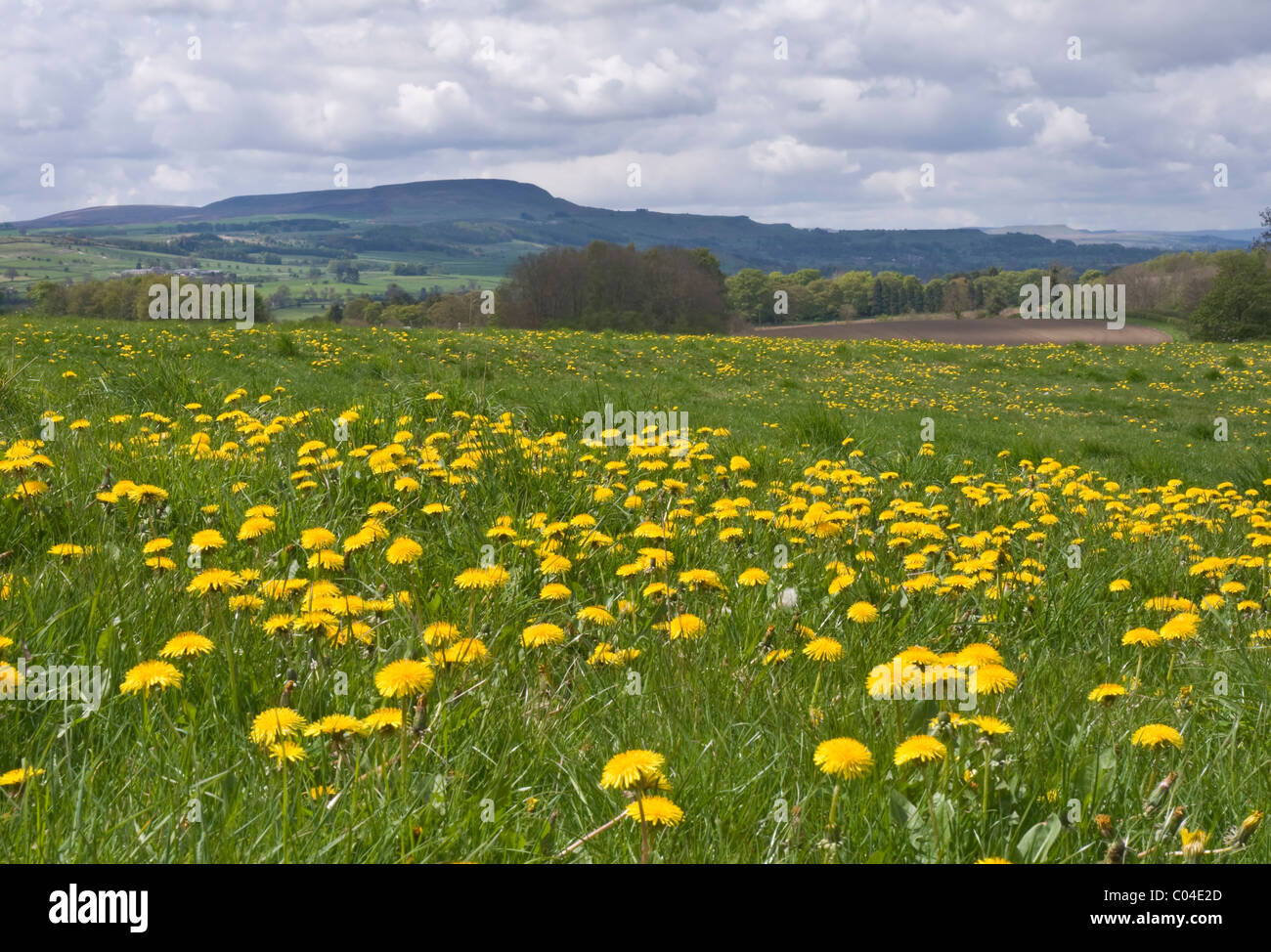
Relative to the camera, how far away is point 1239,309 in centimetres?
5322

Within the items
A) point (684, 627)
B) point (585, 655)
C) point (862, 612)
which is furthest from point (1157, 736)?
point (585, 655)

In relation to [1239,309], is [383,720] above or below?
below

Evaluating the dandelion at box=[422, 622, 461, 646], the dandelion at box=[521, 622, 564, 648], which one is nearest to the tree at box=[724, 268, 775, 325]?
the dandelion at box=[521, 622, 564, 648]

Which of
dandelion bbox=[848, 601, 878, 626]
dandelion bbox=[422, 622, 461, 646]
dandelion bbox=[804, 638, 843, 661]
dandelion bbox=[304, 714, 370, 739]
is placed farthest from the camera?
dandelion bbox=[848, 601, 878, 626]

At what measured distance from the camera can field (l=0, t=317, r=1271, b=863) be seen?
6.68 ft

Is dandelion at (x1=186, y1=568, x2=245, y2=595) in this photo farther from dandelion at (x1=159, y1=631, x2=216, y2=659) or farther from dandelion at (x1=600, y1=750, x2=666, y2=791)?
dandelion at (x1=600, y1=750, x2=666, y2=791)

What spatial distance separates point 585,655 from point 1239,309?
205ft

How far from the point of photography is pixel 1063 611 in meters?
4.45

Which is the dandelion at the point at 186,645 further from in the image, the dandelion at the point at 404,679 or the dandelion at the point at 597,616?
the dandelion at the point at 597,616

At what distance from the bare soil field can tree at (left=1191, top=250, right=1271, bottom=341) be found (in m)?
6.85

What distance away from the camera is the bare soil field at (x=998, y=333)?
3775 centimetres

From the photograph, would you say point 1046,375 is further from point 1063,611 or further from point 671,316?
point 671,316

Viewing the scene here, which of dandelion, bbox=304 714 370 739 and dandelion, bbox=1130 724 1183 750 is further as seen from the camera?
dandelion, bbox=1130 724 1183 750

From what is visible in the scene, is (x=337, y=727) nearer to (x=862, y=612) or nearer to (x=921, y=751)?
(x=921, y=751)
